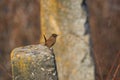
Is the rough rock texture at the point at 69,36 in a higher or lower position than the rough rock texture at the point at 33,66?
→ lower

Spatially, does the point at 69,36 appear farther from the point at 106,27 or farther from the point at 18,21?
the point at 18,21

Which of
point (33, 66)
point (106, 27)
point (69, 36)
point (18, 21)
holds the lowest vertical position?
point (18, 21)

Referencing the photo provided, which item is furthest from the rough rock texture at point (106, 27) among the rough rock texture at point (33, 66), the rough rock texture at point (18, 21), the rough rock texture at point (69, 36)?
the rough rock texture at point (33, 66)

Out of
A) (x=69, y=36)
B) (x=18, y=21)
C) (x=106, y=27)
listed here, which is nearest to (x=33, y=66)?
(x=69, y=36)

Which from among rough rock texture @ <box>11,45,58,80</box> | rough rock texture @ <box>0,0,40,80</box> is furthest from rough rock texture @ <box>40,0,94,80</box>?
rough rock texture @ <box>0,0,40,80</box>

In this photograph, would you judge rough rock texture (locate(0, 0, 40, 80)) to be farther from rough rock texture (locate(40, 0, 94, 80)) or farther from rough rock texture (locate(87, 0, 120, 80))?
rough rock texture (locate(40, 0, 94, 80))

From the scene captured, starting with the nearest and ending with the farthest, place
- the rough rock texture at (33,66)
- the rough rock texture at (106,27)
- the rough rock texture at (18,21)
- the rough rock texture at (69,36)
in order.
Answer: the rough rock texture at (33,66)
the rough rock texture at (69,36)
the rough rock texture at (106,27)
the rough rock texture at (18,21)

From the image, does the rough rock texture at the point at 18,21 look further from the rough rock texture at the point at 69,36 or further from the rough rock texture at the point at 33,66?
the rough rock texture at the point at 33,66
